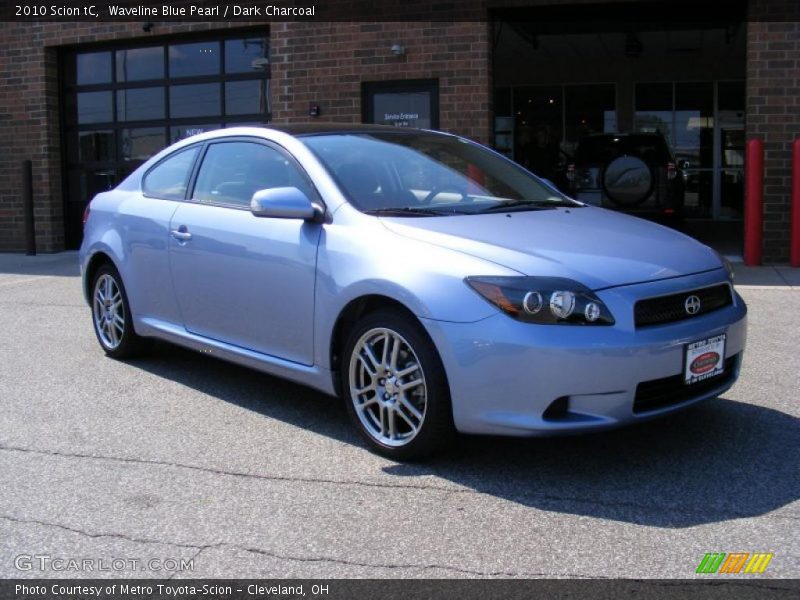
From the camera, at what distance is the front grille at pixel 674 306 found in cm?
389

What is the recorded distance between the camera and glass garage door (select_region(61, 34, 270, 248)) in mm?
12961

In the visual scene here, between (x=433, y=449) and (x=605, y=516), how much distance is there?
83cm

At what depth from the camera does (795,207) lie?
10250 mm

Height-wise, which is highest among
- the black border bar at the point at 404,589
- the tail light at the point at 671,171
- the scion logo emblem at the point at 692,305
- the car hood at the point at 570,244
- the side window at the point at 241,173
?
the tail light at the point at 671,171

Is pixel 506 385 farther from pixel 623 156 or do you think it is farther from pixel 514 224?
pixel 623 156

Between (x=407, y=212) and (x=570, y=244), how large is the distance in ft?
2.84

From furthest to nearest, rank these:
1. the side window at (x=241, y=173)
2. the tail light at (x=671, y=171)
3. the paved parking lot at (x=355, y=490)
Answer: the tail light at (x=671, y=171) → the side window at (x=241, y=173) → the paved parking lot at (x=355, y=490)

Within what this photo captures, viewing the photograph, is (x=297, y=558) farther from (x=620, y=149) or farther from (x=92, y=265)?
(x=620, y=149)

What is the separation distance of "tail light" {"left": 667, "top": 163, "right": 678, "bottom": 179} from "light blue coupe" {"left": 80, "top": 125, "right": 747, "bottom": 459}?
24.3 ft

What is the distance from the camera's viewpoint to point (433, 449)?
161 inches

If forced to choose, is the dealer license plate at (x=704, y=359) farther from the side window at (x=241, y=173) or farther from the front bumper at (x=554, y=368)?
the side window at (x=241, y=173)

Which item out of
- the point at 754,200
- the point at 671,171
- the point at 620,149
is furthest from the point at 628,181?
the point at 754,200

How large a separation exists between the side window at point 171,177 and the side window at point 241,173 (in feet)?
0.58

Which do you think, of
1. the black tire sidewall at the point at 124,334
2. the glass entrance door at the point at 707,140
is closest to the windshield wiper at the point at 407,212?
the black tire sidewall at the point at 124,334
